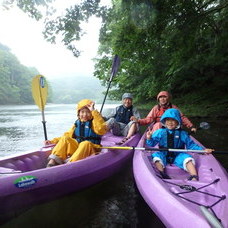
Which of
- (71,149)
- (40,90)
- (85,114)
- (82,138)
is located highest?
(40,90)

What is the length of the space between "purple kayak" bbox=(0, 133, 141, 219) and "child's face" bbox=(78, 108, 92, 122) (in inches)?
21.8

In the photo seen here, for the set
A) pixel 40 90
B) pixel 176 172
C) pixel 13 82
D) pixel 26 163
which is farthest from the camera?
pixel 13 82

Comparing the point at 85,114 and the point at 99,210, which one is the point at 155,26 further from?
the point at 99,210

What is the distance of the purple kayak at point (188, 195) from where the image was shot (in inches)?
73.9

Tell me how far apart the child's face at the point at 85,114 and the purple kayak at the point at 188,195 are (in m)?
1.04

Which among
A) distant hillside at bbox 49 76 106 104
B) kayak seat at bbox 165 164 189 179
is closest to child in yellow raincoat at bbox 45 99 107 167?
kayak seat at bbox 165 164 189 179

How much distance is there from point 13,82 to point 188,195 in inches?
2323

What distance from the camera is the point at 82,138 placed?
3.68 meters

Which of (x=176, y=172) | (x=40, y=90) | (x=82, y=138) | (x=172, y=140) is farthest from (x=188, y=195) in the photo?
(x=40, y=90)

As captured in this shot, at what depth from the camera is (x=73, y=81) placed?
12988 centimetres

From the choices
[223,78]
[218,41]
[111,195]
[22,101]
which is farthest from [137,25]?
[22,101]

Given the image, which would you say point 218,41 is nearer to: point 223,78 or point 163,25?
point 163,25

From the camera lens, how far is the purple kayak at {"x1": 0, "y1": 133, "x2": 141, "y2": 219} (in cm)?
246

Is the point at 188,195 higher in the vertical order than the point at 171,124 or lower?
lower
